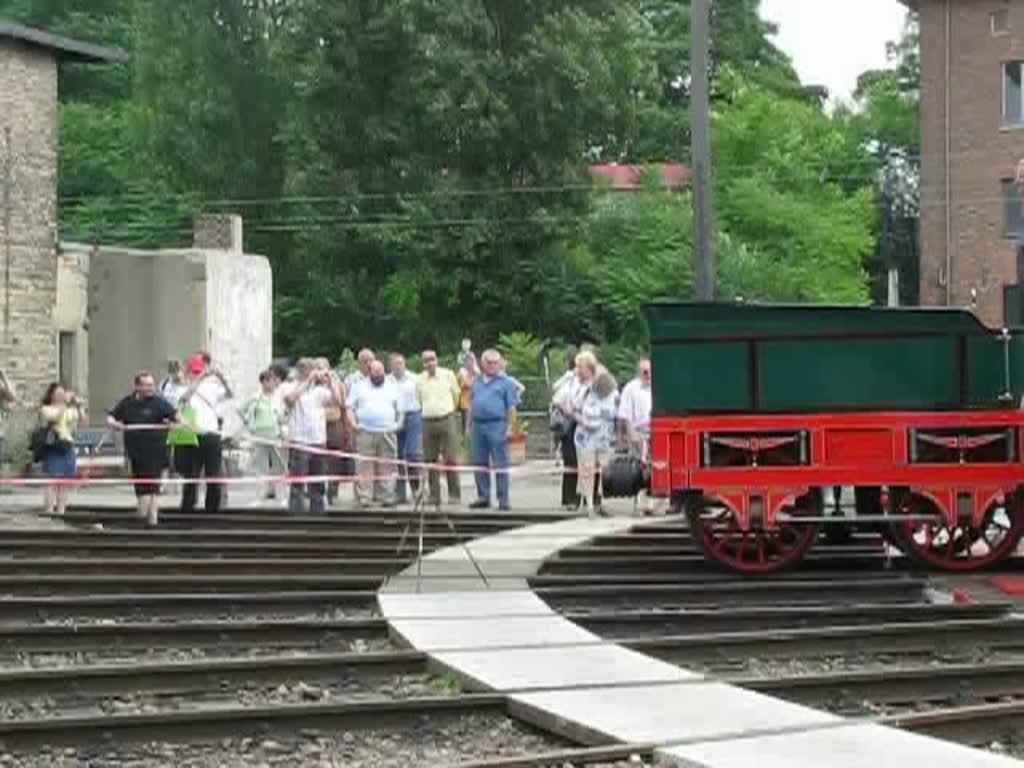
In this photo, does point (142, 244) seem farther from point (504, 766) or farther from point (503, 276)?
point (504, 766)

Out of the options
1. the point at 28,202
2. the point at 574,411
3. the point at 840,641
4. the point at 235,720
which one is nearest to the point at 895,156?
the point at 28,202

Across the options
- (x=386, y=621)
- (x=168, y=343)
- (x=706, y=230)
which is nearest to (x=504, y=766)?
(x=386, y=621)

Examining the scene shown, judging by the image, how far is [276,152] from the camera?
218ft

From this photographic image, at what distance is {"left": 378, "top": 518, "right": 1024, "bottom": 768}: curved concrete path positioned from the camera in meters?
9.36

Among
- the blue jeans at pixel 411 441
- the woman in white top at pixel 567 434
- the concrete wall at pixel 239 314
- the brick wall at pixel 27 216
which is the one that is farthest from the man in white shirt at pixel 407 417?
the concrete wall at pixel 239 314

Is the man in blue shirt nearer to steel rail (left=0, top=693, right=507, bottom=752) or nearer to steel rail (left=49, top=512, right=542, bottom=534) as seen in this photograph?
steel rail (left=49, top=512, right=542, bottom=534)

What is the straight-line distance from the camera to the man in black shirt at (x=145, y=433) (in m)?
21.8

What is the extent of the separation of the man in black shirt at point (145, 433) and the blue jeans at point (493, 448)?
12.2 ft

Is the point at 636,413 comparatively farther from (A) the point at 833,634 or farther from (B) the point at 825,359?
(A) the point at 833,634

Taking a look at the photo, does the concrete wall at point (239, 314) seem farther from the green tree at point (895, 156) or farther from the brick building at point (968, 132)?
the green tree at point (895, 156)

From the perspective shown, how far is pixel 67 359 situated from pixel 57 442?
62.1 feet

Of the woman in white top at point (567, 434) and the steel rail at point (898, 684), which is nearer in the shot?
the steel rail at point (898, 684)

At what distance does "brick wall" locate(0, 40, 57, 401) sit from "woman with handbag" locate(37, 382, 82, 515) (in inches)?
545

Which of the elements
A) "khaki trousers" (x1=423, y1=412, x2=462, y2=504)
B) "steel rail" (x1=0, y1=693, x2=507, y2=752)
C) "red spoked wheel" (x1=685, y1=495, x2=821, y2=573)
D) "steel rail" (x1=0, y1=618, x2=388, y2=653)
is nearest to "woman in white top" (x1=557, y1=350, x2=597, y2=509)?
"khaki trousers" (x1=423, y1=412, x2=462, y2=504)
